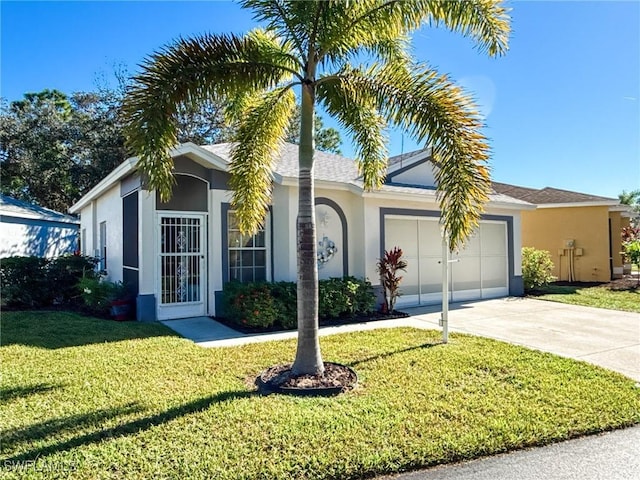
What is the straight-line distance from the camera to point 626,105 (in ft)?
43.9

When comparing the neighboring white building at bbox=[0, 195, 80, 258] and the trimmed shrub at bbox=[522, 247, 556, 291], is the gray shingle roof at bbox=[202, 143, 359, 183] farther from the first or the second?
the neighboring white building at bbox=[0, 195, 80, 258]

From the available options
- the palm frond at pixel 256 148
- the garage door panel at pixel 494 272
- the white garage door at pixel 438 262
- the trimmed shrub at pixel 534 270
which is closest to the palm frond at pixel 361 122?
the palm frond at pixel 256 148

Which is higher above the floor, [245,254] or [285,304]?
[245,254]

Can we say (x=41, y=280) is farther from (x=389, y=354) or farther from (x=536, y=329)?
(x=536, y=329)

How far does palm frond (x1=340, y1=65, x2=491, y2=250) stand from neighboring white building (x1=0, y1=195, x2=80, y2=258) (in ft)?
55.5

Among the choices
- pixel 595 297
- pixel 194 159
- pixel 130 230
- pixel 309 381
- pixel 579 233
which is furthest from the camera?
pixel 579 233

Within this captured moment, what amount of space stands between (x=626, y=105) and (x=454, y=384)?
12.8 m

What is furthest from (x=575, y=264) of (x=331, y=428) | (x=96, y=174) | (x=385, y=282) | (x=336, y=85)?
(x=96, y=174)

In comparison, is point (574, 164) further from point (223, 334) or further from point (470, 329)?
point (223, 334)

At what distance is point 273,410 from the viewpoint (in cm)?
453

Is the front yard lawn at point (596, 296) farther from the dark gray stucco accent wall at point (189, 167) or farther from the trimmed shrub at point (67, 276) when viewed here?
the trimmed shrub at point (67, 276)

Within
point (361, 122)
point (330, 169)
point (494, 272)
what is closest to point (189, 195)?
point (330, 169)

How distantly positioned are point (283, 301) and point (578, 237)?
1544 cm

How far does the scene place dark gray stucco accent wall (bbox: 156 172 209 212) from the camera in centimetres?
1012
